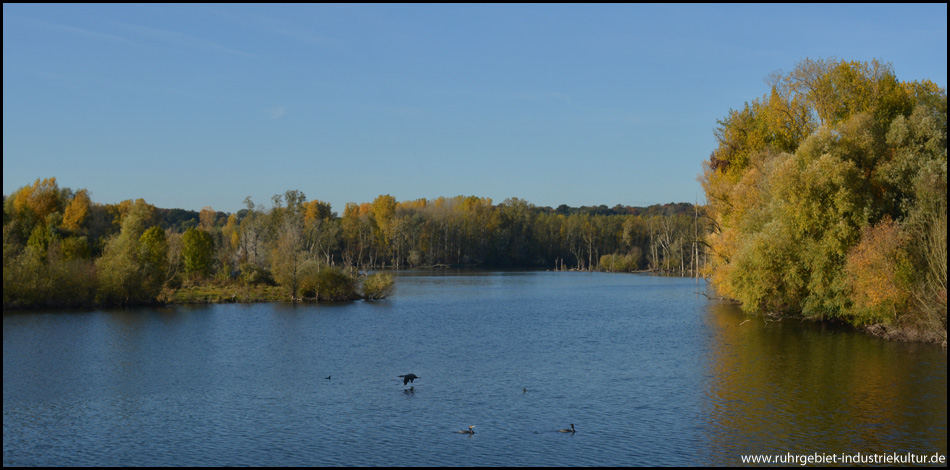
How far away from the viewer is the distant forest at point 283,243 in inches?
2264

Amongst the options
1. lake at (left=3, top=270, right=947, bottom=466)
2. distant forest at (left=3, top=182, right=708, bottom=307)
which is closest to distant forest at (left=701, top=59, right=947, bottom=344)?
lake at (left=3, top=270, right=947, bottom=466)

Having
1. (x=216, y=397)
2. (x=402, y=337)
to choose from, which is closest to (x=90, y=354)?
(x=216, y=397)

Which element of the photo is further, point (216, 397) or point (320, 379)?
point (320, 379)

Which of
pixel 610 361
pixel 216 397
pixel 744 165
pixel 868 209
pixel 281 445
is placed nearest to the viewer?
pixel 281 445

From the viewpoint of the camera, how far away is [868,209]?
123 feet

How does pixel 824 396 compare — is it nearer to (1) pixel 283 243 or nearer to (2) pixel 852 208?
(2) pixel 852 208

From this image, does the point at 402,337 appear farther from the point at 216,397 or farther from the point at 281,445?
the point at 281,445

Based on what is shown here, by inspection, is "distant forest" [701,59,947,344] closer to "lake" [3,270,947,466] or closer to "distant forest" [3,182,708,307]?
"lake" [3,270,947,466]

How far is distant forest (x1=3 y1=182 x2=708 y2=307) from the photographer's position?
57.5m

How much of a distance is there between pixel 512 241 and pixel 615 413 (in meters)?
134

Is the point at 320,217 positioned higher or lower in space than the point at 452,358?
higher

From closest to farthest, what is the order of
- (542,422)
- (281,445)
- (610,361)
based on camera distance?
(281,445) < (542,422) < (610,361)

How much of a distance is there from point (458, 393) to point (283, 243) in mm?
43229

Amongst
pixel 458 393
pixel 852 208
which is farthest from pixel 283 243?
pixel 852 208
